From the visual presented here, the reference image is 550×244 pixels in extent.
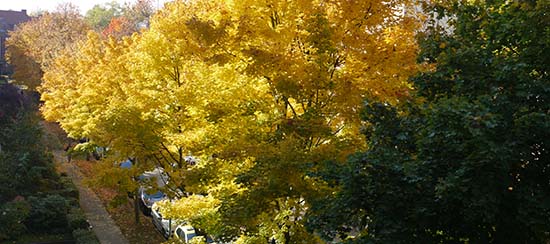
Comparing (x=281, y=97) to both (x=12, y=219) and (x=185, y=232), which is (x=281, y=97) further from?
(x=12, y=219)

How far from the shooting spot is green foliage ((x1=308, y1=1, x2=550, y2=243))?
20.4 feet

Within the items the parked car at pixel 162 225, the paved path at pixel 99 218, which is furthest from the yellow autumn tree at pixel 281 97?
the paved path at pixel 99 218

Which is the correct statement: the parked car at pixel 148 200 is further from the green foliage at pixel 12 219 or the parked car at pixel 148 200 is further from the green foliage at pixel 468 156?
the green foliage at pixel 468 156

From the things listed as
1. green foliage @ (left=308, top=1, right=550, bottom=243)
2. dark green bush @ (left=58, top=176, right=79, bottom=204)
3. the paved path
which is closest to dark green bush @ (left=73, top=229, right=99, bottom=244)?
the paved path

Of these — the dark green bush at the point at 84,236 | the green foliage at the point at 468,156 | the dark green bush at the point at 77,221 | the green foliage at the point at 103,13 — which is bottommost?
the dark green bush at the point at 84,236

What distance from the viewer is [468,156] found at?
616cm

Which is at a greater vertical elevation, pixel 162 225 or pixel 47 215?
pixel 47 215

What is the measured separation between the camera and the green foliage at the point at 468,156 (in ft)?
20.4

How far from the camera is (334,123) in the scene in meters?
10.9

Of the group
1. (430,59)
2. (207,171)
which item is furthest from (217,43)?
(430,59)

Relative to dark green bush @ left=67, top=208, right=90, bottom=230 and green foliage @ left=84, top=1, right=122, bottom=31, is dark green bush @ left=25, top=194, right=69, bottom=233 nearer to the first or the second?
dark green bush @ left=67, top=208, right=90, bottom=230

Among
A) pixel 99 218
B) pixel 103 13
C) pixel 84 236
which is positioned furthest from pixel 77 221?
pixel 103 13

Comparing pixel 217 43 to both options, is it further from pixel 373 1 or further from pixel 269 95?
pixel 373 1

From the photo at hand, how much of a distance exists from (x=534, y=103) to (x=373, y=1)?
4236mm
